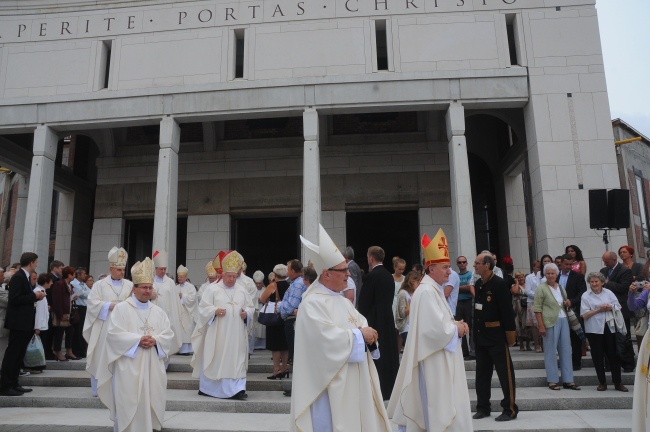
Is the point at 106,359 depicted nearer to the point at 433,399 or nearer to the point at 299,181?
the point at 433,399

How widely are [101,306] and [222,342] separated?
6.74 ft

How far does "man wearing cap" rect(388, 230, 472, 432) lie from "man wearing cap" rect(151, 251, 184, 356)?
6.44 metres

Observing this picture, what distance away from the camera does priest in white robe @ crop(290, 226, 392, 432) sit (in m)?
4.43

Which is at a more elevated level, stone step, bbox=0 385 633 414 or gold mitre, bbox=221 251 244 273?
gold mitre, bbox=221 251 244 273

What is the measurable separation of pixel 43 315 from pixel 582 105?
13.9 m

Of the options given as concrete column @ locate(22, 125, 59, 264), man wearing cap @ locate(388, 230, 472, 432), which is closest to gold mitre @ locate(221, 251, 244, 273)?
man wearing cap @ locate(388, 230, 472, 432)

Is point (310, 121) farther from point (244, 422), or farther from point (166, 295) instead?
point (244, 422)

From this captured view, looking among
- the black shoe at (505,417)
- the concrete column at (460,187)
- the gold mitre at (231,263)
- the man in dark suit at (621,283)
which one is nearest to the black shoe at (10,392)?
the gold mitre at (231,263)

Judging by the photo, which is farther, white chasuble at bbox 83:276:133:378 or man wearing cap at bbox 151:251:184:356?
man wearing cap at bbox 151:251:184:356

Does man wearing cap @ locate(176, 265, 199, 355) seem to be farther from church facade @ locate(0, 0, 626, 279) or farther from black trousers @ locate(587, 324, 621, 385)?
black trousers @ locate(587, 324, 621, 385)

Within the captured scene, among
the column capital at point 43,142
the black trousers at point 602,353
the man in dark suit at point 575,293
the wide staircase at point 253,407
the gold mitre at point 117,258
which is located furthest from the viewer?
the column capital at point 43,142

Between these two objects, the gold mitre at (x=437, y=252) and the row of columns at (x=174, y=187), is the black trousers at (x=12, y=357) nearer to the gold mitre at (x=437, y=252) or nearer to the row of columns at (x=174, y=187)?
the row of columns at (x=174, y=187)

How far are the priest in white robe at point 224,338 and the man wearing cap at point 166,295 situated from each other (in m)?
2.31

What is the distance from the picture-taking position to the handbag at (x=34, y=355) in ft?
31.3
